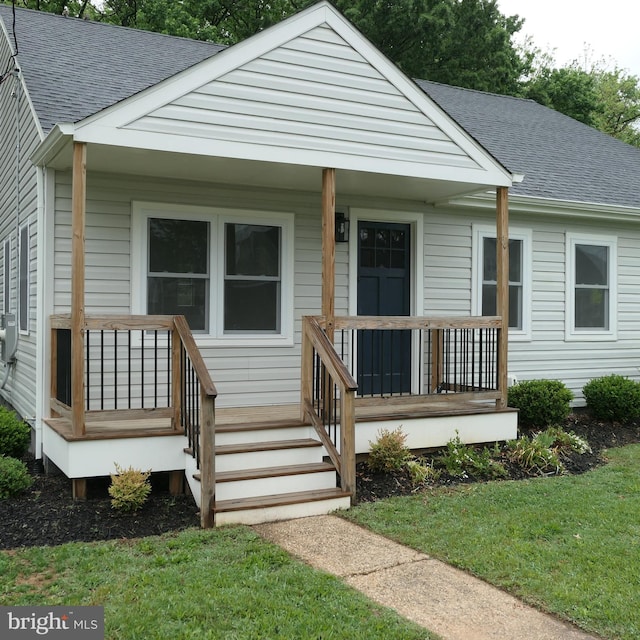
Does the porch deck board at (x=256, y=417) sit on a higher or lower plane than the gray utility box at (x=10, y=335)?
lower

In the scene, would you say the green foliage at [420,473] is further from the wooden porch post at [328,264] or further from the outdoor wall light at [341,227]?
the outdoor wall light at [341,227]

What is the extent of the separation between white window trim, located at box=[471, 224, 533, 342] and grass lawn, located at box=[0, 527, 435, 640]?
549 centimetres

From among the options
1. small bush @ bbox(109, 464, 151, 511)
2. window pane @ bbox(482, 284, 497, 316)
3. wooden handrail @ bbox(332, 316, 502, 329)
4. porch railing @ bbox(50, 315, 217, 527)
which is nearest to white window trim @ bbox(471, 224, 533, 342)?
window pane @ bbox(482, 284, 497, 316)

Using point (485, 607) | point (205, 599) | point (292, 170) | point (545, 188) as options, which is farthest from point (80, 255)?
point (545, 188)

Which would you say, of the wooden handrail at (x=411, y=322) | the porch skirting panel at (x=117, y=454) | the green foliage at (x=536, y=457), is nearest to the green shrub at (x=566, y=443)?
the green foliage at (x=536, y=457)

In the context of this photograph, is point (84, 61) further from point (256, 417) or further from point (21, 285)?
point (256, 417)

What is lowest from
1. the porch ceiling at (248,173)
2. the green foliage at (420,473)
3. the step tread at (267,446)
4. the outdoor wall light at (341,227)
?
the green foliage at (420,473)

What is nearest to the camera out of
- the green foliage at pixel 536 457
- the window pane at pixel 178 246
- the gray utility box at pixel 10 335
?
the green foliage at pixel 536 457

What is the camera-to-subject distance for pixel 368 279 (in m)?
8.84

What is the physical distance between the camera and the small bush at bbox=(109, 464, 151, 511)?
218 inches

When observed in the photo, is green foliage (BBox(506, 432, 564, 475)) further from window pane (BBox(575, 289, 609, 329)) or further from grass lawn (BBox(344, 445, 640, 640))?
window pane (BBox(575, 289, 609, 329))

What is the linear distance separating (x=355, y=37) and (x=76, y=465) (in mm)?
4705

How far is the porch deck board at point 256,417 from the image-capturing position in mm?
6008

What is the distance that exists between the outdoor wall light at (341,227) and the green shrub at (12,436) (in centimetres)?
398
